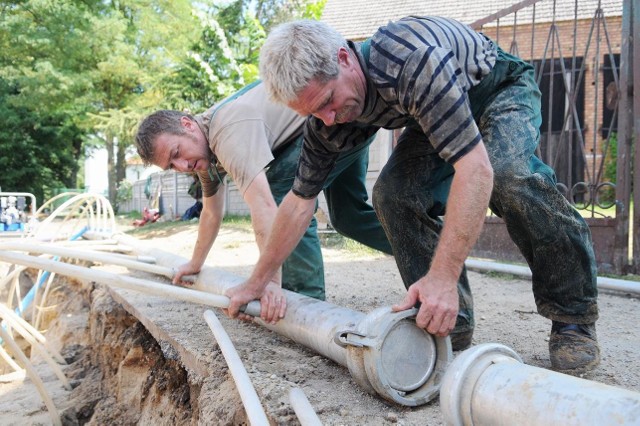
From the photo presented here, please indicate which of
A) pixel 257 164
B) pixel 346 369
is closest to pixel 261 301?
pixel 346 369

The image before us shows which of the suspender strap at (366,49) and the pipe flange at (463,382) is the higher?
the suspender strap at (366,49)

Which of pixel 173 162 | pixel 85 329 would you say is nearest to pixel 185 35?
pixel 85 329

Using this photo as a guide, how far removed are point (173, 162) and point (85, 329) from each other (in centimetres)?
252

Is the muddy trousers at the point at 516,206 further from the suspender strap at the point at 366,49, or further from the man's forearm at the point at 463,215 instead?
the suspender strap at the point at 366,49

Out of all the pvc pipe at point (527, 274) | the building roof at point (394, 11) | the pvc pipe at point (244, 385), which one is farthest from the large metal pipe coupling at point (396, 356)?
the building roof at point (394, 11)

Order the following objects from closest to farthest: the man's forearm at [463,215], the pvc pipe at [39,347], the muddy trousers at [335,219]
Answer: the man's forearm at [463,215]
the muddy trousers at [335,219]
the pvc pipe at [39,347]

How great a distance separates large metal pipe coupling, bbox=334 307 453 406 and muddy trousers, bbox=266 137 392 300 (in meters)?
1.36

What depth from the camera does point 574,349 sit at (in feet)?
6.64

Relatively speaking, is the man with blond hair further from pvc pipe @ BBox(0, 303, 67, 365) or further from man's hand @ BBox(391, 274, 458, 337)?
pvc pipe @ BBox(0, 303, 67, 365)

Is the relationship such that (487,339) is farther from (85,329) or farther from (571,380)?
(85,329)

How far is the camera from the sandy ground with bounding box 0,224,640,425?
1.76 metres

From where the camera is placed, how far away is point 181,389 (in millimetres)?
2619

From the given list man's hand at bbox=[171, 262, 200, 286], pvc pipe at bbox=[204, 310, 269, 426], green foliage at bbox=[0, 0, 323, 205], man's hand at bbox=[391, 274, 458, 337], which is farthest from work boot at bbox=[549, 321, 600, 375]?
green foliage at bbox=[0, 0, 323, 205]

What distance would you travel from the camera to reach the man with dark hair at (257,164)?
268 cm
